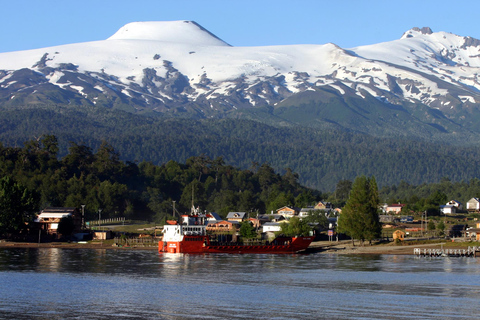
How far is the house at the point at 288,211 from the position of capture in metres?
167

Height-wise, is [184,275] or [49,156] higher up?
[49,156]

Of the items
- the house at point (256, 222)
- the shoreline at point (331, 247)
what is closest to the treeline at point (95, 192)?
the house at point (256, 222)

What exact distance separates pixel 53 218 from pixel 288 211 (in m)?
55.8

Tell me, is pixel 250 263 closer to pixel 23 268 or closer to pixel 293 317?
pixel 23 268

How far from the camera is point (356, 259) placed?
9512 cm

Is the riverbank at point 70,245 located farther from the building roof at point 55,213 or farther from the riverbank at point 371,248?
the riverbank at point 371,248

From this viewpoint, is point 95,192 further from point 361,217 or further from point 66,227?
point 361,217

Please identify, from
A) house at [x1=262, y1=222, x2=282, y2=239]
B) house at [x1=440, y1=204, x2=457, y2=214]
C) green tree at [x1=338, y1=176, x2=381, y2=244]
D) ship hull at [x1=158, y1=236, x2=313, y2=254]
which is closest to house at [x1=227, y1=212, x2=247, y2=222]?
house at [x1=262, y1=222, x2=282, y2=239]

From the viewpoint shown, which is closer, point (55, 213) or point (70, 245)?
point (70, 245)

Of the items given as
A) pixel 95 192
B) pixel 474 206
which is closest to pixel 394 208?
pixel 474 206

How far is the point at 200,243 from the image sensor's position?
4235 inches

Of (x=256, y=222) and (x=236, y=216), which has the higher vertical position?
(x=236, y=216)

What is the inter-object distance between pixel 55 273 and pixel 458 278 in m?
39.2

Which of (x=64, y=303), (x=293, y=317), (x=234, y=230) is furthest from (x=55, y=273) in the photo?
(x=234, y=230)
